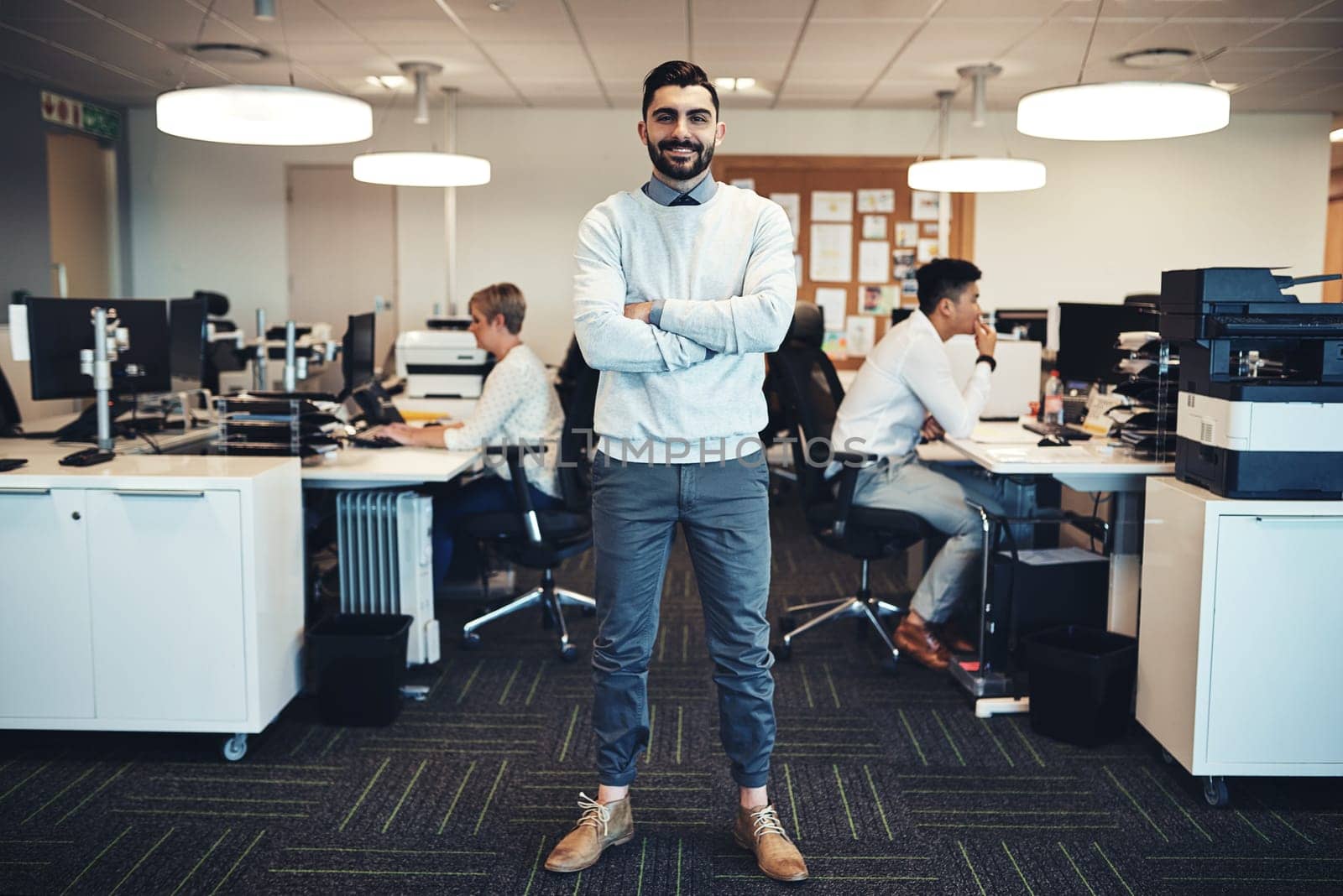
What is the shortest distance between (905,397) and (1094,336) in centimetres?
83

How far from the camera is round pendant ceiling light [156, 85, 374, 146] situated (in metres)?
2.80

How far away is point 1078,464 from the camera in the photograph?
115 inches

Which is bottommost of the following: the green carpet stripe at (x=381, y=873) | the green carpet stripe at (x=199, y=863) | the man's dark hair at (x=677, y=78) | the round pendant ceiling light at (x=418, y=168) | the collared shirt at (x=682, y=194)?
the green carpet stripe at (x=381, y=873)

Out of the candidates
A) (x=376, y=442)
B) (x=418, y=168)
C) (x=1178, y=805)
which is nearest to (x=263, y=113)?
(x=376, y=442)

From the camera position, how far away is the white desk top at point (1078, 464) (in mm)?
2908

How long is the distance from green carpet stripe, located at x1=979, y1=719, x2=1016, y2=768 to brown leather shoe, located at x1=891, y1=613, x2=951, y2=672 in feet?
1.24

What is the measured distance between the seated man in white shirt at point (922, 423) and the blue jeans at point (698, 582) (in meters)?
1.35

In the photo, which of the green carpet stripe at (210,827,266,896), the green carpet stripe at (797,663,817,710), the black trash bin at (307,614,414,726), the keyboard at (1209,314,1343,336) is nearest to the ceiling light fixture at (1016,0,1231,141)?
the keyboard at (1209,314,1343,336)

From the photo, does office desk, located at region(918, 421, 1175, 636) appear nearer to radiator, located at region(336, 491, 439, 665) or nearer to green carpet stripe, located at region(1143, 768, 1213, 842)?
green carpet stripe, located at region(1143, 768, 1213, 842)

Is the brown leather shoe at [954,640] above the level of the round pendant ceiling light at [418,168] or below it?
below

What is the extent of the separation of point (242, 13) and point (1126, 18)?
376 centimetres

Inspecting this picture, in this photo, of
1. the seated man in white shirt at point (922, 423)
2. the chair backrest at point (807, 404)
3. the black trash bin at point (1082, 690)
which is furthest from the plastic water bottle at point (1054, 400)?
the black trash bin at point (1082, 690)

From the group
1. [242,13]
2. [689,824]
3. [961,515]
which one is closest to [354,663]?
[689,824]

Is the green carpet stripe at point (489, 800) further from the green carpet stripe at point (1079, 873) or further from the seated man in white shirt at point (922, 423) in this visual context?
the seated man in white shirt at point (922, 423)
